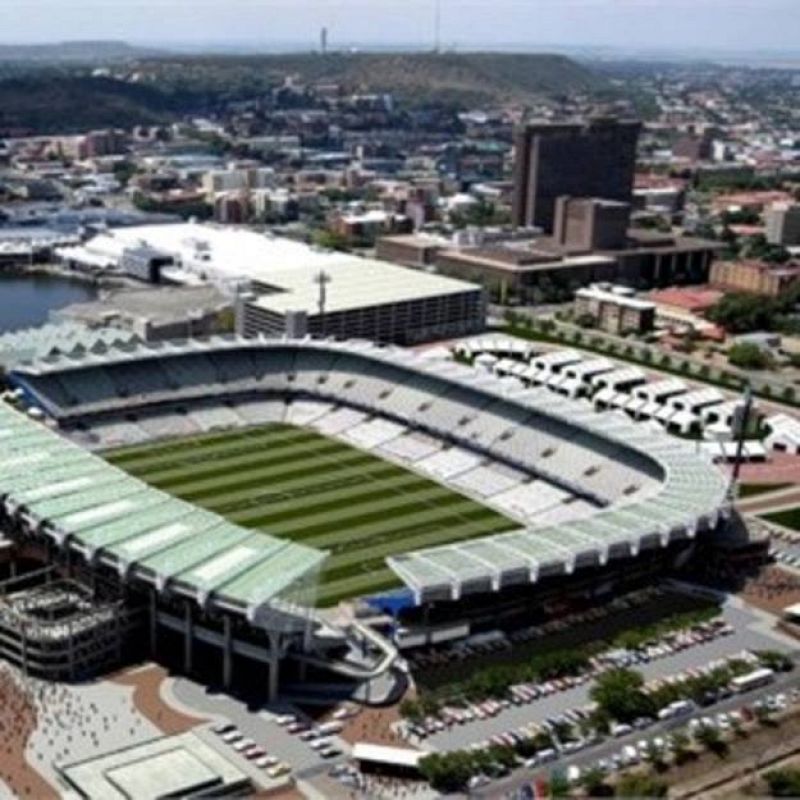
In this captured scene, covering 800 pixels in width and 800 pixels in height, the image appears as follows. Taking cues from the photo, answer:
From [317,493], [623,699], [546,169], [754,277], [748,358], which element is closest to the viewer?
[623,699]

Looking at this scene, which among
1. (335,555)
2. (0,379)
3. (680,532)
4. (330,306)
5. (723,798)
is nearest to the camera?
(723,798)

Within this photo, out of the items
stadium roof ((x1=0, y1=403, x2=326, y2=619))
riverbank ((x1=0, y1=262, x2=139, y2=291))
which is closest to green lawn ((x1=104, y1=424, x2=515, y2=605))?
stadium roof ((x1=0, y1=403, x2=326, y2=619))

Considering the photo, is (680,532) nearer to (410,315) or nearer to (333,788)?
(333,788)

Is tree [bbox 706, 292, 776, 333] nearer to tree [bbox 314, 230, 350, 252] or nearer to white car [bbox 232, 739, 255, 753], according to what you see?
tree [bbox 314, 230, 350, 252]

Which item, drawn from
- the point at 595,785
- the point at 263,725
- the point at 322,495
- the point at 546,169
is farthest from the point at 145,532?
the point at 546,169

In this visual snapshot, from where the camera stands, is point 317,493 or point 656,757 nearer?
point 656,757

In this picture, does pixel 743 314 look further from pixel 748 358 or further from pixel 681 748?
pixel 681 748

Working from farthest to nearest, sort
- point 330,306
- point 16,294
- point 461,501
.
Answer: point 16,294 → point 330,306 → point 461,501

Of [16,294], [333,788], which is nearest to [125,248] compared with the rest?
[16,294]
